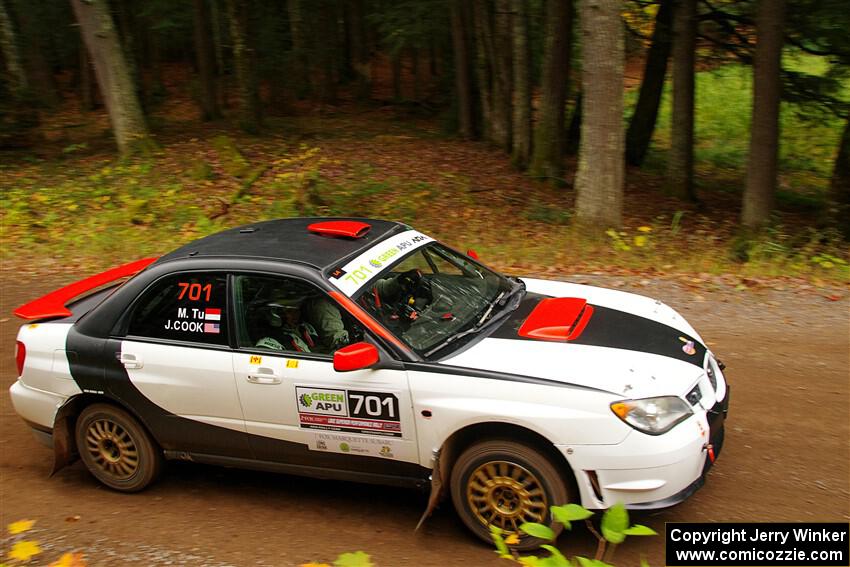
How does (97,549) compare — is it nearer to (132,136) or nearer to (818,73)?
(132,136)

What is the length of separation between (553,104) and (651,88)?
3.77 meters

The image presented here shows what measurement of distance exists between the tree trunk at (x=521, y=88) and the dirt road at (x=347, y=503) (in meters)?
10.6

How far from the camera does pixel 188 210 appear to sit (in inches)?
541

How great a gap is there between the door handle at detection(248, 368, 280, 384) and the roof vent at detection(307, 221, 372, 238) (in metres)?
1.14

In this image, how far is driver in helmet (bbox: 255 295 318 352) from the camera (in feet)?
15.4

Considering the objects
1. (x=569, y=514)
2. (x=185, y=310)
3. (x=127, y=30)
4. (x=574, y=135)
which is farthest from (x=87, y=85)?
(x=569, y=514)

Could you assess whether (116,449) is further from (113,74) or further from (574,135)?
(574,135)

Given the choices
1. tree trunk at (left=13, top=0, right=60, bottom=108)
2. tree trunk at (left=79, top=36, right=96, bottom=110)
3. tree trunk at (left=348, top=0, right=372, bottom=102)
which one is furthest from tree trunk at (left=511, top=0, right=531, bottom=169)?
tree trunk at (left=79, top=36, right=96, bottom=110)

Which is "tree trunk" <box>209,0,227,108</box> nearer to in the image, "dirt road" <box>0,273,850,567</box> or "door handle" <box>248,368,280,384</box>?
"dirt road" <box>0,273,850,567</box>

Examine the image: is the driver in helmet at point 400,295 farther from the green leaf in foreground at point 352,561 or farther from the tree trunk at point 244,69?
the tree trunk at point 244,69

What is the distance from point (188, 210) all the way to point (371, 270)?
986 cm

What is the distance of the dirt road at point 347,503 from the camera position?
14.5 feet

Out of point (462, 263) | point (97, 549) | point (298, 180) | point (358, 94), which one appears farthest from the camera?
point (358, 94)

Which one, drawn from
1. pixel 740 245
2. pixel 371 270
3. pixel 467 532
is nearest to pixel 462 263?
pixel 371 270
